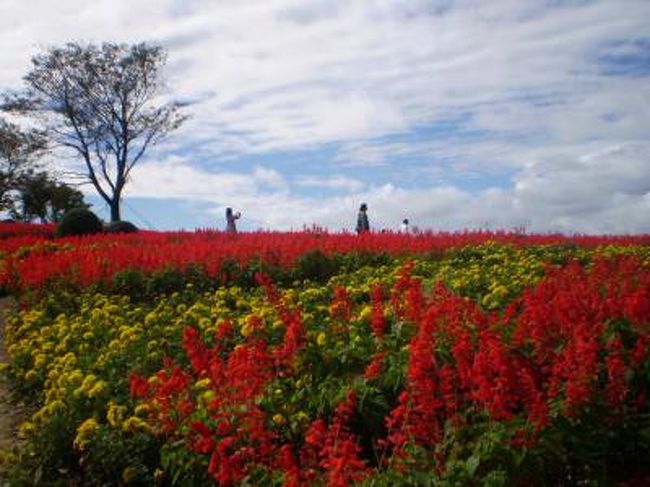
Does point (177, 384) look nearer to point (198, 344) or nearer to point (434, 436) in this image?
point (198, 344)

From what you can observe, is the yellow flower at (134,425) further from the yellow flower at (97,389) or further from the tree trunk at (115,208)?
the tree trunk at (115,208)

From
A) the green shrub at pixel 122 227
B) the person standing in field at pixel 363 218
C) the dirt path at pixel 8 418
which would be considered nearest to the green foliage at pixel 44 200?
the green shrub at pixel 122 227

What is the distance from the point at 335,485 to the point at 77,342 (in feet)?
17.9

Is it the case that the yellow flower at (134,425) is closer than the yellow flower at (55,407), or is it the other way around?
the yellow flower at (134,425)

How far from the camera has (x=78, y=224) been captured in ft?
86.4

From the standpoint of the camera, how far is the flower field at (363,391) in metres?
3.60

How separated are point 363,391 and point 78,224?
76.4ft

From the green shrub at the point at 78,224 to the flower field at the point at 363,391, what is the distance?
1820 centimetres

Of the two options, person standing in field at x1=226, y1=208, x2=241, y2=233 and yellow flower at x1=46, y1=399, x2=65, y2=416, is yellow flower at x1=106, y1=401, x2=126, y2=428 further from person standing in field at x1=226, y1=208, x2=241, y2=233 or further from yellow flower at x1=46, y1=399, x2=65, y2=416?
person standing in field at x1=226, y1=208, x2=241, y2=233

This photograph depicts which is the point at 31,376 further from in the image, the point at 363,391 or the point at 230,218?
the point at 230,218

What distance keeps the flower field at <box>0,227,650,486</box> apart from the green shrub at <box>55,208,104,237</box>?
18.2 metres

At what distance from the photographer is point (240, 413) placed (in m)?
4.32

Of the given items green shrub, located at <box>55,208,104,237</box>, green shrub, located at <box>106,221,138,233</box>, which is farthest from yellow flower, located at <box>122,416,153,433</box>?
green shrub, located at <box>106,221,138,233</box>

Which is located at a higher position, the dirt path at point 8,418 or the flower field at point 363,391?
the flower field at point 363,391
